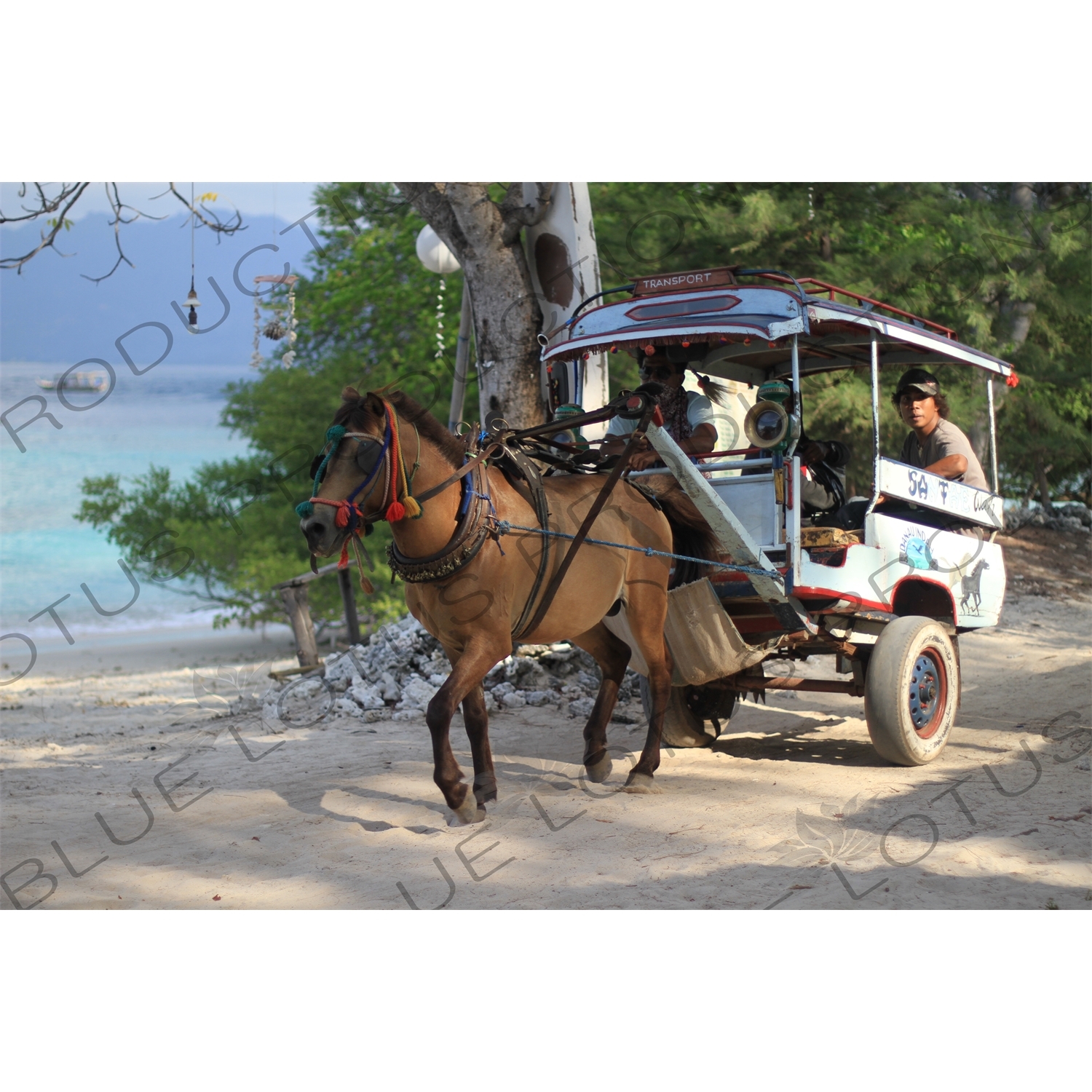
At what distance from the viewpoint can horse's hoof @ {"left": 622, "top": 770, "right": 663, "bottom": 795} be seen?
626 centimetres

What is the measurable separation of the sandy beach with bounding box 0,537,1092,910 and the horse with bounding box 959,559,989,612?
0.95m

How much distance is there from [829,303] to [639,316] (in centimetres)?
107

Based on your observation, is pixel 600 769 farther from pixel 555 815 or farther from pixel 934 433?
pixel 934 433

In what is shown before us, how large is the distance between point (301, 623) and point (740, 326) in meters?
5.94

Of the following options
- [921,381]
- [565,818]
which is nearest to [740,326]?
[921,381]

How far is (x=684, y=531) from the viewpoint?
6.89 meters

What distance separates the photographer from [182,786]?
22.6 feet

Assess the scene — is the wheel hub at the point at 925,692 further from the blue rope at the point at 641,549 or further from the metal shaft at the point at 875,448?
the blue rope at the point at 641,549

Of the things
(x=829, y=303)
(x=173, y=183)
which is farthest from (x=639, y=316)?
(x=173, y=183)

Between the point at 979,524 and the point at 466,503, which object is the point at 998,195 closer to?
the point at 979,524

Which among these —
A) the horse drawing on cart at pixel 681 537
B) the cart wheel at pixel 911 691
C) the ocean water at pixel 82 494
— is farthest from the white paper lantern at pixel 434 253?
the ocean water at pixel 82 494

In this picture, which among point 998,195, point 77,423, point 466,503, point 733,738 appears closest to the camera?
point 466,503

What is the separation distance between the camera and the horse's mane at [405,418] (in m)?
5.10

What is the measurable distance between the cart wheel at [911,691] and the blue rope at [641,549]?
91cm
